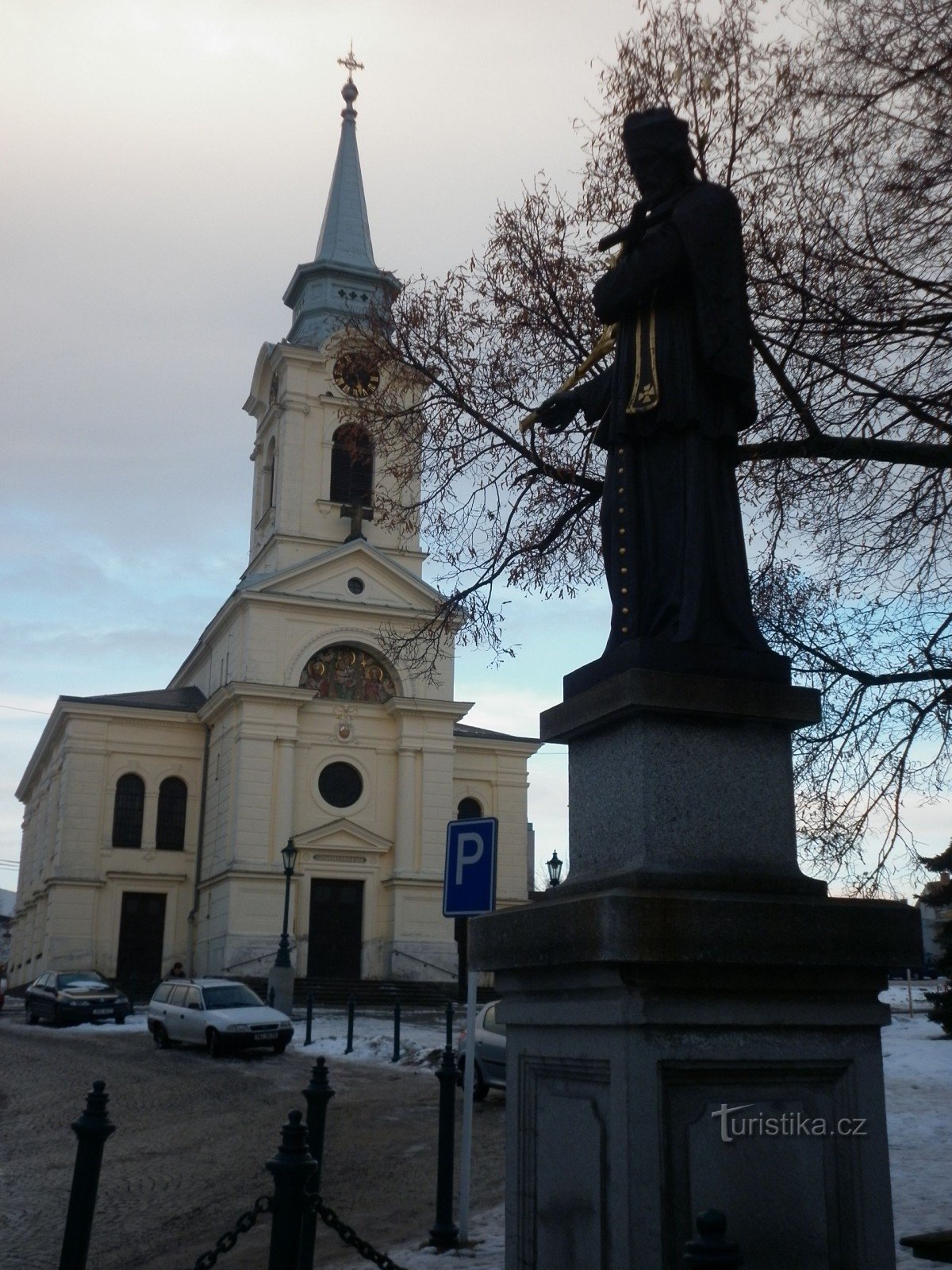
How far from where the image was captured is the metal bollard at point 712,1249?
2822 millimetres

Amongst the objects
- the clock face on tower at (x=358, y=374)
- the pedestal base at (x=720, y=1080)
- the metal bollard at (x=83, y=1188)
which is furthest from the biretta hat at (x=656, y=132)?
the clock face on tower at (x=358, y=374)

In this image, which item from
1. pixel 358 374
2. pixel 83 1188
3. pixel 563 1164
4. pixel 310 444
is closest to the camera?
pixel 563 1164

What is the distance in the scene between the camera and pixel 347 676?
41.8 m

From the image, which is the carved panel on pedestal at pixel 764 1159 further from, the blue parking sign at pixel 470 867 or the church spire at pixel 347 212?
the church spire at pixel 347 212

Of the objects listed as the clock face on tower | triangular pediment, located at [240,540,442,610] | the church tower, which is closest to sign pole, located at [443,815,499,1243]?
the clock face on tower

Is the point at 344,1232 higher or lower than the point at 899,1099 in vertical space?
higher

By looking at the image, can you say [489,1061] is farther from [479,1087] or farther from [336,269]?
[336,269]

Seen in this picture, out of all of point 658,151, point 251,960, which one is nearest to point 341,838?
point 251,960

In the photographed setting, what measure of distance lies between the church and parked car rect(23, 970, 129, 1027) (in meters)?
7.24

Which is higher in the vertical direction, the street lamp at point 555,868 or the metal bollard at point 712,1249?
the street lamp at point 555,868

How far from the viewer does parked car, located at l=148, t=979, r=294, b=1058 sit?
70.9 feet

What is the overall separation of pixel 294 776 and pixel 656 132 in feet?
119

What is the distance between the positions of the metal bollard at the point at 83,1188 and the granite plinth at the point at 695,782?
119 inches

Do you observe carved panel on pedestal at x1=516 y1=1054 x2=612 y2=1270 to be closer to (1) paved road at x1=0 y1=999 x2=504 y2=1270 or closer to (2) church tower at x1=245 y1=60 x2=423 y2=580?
(1) paved road at x1=0 y1=999 x2=504 y2=1270
